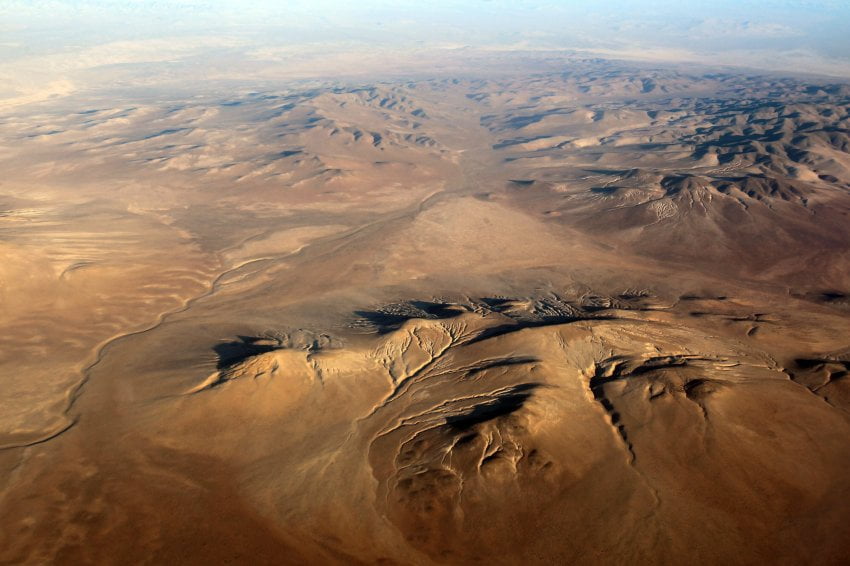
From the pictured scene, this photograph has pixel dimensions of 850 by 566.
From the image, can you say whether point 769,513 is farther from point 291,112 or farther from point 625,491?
point 291,112

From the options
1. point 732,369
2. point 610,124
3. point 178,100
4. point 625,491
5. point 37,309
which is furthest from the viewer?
point 178,100

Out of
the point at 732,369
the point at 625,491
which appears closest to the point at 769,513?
the point at 625,491

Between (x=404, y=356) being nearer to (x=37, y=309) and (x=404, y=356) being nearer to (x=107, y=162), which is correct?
(x=37, y=309)

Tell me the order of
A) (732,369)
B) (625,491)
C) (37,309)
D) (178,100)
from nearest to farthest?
(625,491)
(732,369)
(37,309)
(178,100)

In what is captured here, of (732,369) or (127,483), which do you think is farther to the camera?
(732,369)

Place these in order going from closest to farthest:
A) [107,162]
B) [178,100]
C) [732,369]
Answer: [732,369]
[107,162]
[178,100]

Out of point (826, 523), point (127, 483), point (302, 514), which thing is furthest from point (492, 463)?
point (127, 483)
